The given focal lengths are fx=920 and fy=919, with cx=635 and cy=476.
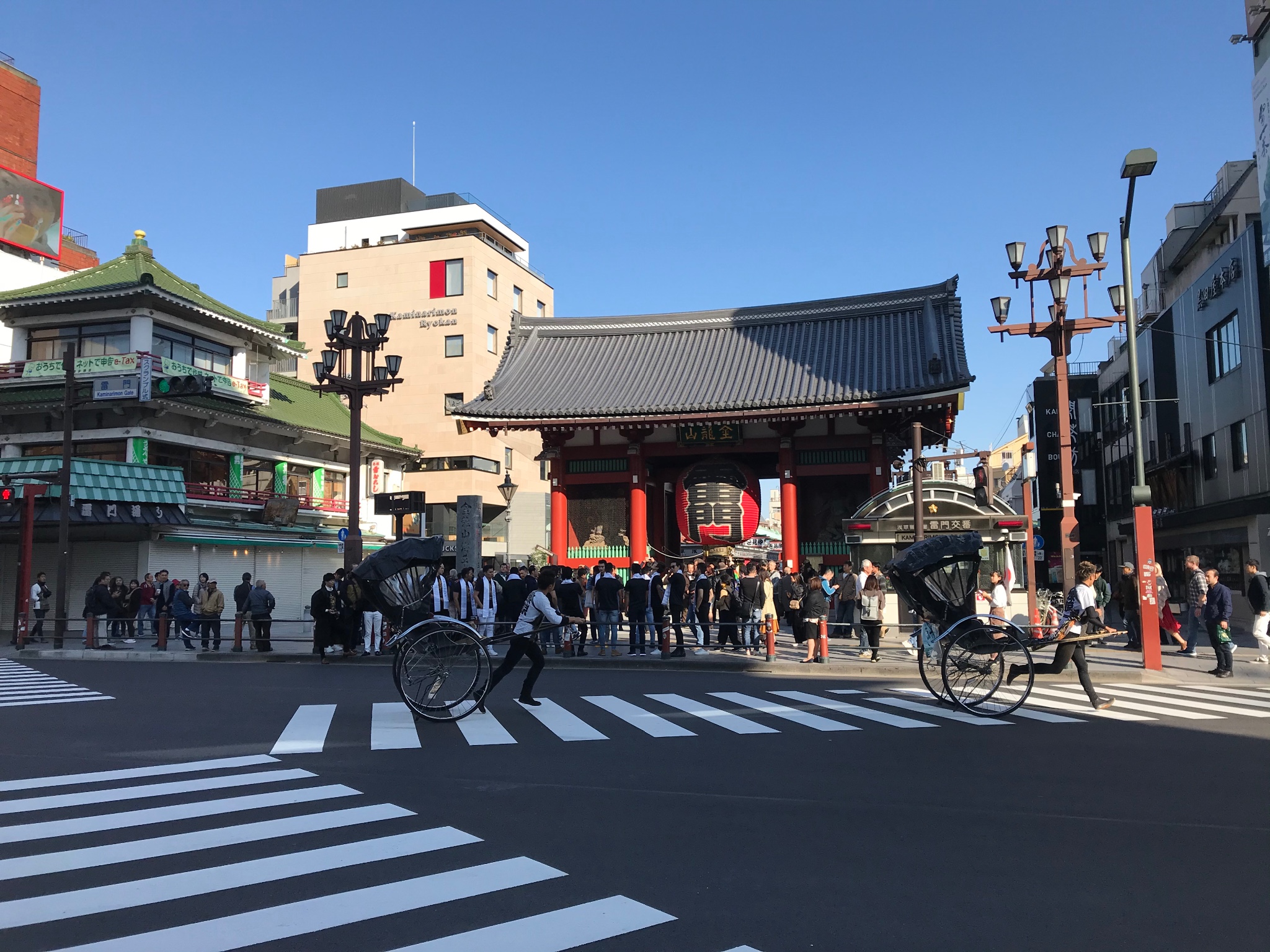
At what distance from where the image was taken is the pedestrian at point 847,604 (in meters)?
19.8

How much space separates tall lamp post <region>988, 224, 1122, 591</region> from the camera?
59.9 feet

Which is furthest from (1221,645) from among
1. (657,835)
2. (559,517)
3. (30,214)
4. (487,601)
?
(30,214)

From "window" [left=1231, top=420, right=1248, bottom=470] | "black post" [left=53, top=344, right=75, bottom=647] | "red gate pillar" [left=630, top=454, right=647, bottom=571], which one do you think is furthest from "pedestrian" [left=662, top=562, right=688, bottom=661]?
"window" [left=1231, top=420, right=1248, bottom=470]

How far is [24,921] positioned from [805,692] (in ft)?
34.2

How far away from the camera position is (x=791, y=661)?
1734 centimetres

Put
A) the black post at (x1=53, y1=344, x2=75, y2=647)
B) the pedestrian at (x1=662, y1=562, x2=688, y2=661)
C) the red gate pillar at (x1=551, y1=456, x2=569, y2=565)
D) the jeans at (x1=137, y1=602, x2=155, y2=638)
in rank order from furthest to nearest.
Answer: the red gate pillar at (x1=551, y1=456, x2=569, y2=565) → the jeans at (x1=137, y1=602, x2=155, y2=638) → the black post at (x1=53, y1=344, x2=75, y2=647) → the pedestrian at (x1=662, y1=562, x2=688, y2=661)

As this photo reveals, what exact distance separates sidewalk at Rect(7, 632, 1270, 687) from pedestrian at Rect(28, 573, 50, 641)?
2.10 metres

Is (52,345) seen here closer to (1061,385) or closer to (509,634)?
(509,634)

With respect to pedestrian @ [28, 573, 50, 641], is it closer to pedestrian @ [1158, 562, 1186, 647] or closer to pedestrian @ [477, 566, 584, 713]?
pedestrian @ [477, 566, 584, 713]

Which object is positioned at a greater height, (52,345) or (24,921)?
(52,345)

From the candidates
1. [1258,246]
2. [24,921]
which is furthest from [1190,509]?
[24,921]

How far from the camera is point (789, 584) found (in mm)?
20094

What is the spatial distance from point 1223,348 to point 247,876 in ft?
98.2

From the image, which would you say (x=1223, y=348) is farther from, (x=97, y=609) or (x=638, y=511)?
(x=97, y=609)
